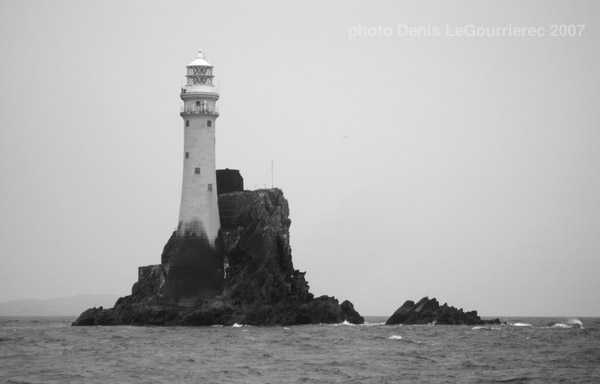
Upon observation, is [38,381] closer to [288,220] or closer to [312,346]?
[312,346]

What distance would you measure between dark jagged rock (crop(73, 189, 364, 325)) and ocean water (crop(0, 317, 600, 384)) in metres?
2.68

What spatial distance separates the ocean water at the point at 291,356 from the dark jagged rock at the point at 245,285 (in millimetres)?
2680

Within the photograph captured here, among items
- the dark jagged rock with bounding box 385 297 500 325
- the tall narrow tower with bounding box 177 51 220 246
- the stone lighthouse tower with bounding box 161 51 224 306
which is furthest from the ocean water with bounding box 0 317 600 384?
the dark jagged rock with bounding box 385 297 500 325

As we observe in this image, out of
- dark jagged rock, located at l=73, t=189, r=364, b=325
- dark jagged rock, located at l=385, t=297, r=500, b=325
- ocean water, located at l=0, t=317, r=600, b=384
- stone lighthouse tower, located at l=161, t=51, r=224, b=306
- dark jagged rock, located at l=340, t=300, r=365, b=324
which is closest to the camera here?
ocean water, located at l=0, t=317, r=600, b=384

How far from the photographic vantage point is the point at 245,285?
274 feet

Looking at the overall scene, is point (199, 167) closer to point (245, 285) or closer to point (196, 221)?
point (196, 221)

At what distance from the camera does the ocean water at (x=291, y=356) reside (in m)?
49.3

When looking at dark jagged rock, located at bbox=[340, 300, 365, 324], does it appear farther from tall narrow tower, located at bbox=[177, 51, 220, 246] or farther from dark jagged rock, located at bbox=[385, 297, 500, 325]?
tall narrow tower, located at bbox=[177, 51, 220, 246]

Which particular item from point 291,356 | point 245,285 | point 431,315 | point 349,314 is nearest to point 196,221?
point 245,285

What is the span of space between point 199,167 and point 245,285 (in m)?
9.29

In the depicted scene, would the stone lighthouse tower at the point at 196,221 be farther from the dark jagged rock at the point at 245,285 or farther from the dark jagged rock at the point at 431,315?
the dark jagged rock at the point at 431,315

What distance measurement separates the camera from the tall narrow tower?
279ft

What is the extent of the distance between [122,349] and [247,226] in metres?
26.3

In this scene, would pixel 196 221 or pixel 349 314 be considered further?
pixel 349 314
